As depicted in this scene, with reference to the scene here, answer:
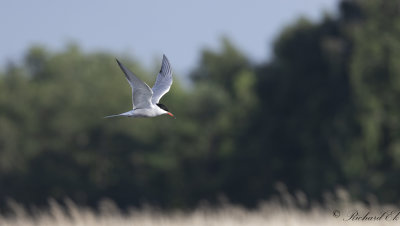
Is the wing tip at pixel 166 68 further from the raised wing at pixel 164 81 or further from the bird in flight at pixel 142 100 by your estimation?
the bird in flight at pixel 142 100

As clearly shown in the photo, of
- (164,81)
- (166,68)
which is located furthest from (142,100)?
(166,68)

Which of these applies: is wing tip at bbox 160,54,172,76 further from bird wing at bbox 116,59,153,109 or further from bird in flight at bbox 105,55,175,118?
bird wing at bbox 116,59,153,109

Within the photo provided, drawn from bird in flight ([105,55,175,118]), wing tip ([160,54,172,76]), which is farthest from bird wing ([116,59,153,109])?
wing tip ([160,54,172,76])

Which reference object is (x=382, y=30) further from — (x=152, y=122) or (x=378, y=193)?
(x=152, y=122)

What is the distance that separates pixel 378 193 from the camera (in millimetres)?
27484

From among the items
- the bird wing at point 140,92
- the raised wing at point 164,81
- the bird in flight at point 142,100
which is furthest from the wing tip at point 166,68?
the bird wing at point 140,92

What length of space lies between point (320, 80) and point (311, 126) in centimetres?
201

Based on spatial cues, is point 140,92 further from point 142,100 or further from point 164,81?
point 164,81

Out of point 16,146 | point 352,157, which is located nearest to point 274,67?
point 352,157

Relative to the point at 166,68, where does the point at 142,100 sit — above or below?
below

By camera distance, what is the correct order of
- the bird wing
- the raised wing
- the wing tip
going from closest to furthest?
1. the bird wing
2. the raised wing
3. the wing tip

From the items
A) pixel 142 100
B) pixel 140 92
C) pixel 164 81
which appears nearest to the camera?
pixel 140 92

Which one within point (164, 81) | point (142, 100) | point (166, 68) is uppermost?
point (166, 68)

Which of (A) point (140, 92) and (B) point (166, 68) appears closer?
(A) point (140, 92)
